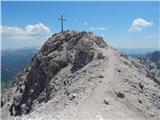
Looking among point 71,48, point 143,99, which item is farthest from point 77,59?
point 143,99

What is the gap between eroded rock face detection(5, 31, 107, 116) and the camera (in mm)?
43250

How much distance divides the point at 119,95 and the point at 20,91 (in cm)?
3409

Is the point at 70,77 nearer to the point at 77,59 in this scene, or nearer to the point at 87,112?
the point at 77,59

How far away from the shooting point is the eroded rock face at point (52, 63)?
43250 millimetres

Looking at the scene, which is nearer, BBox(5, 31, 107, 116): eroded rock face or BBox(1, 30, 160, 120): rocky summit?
BBox(1, 30, 160, 120): rocky summit

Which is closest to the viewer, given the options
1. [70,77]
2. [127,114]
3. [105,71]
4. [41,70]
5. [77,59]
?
[127,114]

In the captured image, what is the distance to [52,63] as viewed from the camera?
49500 millimetres

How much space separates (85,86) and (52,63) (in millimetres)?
18514

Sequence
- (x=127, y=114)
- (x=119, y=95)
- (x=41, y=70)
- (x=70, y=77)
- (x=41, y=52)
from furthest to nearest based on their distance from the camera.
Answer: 1. (x=41, y=52)
2. (x=41, y=70)
3. (x=70, y=77)
4. (x=119, y=95)
5. (x=127, y=114)

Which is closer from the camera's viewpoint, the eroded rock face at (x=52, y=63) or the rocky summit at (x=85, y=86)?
the rocky summit at (x=85, y=86)

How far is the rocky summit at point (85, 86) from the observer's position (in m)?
26.0

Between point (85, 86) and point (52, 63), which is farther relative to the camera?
point (52, 63)

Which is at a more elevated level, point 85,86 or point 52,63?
point 52,63

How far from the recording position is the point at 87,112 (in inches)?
952
